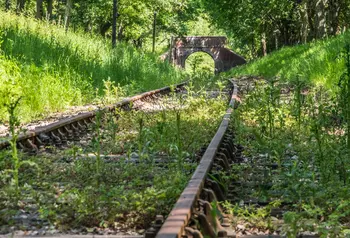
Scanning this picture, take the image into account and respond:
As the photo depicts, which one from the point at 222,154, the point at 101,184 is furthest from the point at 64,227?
the point at 222,154

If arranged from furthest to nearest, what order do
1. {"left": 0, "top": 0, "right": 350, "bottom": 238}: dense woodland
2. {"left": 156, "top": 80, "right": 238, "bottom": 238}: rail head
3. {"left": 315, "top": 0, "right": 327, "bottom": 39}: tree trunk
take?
{"left": 315, "top": 0, "right": 327, "bottom": 39}: tree trunk → {"left": 0, "top": 0, "right": 350, "bottom": 238}: dense woodland → {"left": 156, "top": 80, "right": 238, "bottom": 238}: rail head

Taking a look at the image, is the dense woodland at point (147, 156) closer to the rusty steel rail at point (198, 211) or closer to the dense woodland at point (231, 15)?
the rusty steel rail at point (198, 211)

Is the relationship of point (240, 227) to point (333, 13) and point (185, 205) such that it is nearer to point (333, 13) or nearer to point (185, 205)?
point (185, 205)

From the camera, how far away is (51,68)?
1052 cm

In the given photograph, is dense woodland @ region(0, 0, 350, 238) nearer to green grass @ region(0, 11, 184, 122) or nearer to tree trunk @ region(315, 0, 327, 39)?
green grass @ region(0, 11, 184, 122)

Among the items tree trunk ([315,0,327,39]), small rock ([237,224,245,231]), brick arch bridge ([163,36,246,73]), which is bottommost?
brick arch bridge ([163,36,246,73])

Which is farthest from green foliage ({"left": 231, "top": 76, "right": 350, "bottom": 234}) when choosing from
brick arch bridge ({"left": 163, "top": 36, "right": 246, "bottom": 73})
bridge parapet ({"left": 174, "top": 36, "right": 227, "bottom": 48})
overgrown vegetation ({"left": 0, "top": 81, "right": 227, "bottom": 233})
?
bridge parapet ({"left": 174, "top": 36, "right": 227, "bottom": 48})

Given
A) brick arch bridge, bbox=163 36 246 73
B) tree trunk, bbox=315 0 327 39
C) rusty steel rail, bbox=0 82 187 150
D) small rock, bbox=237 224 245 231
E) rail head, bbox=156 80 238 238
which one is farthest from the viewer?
brick arch bridge, bbox=163 36 246 73

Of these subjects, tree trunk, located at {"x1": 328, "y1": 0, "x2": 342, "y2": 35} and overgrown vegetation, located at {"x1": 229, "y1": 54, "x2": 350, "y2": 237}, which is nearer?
overgrown vegetation, located at {"x1": 229, "y1": 54, "x2": 350, "y2": 237}

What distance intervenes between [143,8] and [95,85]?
28897 mm

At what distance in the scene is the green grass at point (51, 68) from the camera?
8.89 meters

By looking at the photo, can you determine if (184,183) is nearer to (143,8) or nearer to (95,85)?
(95,85)

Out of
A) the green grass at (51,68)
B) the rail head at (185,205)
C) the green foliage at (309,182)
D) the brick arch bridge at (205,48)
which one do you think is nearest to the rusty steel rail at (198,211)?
the rail head at (185,205)

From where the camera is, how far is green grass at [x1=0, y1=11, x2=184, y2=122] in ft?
29.2
